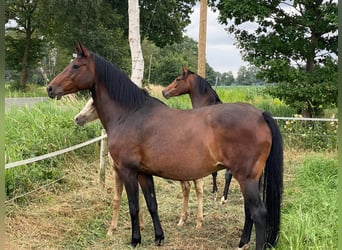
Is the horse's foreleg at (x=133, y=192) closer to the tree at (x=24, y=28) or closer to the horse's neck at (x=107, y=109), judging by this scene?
the horse's neck at (x=107, y=109)

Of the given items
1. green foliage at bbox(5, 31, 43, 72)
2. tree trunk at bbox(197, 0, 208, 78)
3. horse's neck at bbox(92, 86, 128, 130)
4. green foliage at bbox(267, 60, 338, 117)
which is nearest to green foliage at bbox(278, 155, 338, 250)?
horse's neck at bbox(92, 86, 128, 130)

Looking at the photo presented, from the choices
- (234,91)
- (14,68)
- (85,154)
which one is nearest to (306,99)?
(234,91)

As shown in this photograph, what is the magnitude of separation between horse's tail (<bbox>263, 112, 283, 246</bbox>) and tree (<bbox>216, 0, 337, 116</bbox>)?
6.26m

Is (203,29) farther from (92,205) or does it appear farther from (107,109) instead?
(107,109)

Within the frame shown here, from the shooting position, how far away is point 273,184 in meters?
3.46

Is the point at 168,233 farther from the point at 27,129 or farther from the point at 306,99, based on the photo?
the point at 306,99

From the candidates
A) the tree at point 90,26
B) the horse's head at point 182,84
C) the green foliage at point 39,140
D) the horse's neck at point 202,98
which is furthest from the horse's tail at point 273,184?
the tree at point 90,26

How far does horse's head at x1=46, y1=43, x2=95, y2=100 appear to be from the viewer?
3.80m

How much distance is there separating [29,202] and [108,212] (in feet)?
3.06

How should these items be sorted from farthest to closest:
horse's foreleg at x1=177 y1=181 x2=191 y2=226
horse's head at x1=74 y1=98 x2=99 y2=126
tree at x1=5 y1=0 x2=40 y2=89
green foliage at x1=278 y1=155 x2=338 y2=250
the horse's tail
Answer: tree at x1=5 y1=0 x2=40 y2=89 → horse's head at x1=74 y1=98 x2=99 y2=126 → horse's foreleg at x1=177 y1=181 x2=191 y2=226 → the horse's tail → green foliage at x1=278 y1=155 x2=338 y2=250

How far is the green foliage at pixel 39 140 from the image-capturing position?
4.84 m

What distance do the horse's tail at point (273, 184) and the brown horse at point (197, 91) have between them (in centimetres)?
184

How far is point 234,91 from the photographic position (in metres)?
14.0

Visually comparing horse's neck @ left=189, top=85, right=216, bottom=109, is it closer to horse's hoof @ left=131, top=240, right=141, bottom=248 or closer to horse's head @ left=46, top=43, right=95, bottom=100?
horse's head @ left=46, top=43, right=95, bottom=100
